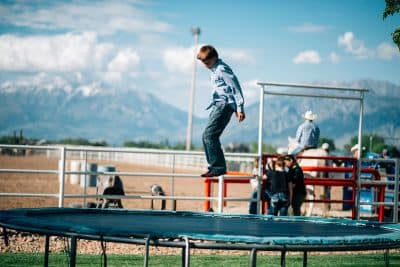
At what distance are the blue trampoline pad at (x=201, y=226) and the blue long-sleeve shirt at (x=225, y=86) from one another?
115 cm

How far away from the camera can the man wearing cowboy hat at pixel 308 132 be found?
12.4m

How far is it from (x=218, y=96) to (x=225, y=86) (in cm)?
13

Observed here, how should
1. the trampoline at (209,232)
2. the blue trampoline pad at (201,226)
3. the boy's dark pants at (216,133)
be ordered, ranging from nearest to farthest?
1. the trampoline at (209,232)
2. the blue trampoline pad at (201,226)
3. the boy's dark pants at (216,133)

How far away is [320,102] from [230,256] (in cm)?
494

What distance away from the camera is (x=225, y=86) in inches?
302

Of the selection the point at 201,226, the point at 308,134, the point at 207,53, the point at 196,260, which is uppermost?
the point at 207,53

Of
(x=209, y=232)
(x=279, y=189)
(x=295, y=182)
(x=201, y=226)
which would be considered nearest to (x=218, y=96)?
(x=201, y=226)

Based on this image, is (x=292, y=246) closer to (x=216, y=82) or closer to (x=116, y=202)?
(x=216, y=82)

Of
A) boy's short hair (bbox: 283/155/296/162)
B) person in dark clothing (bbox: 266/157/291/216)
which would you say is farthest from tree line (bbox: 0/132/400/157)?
person in dark clothing (bbox: 266/157/291/216)

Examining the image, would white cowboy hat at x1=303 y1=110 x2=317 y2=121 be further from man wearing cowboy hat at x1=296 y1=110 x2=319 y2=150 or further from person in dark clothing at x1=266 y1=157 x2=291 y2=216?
person in dark clothing at x1=266 y1=157 x2=291 y2=216

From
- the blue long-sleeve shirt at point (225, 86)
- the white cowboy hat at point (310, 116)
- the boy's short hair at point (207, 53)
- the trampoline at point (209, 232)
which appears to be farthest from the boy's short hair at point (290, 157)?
the boy's short hair at point (207, 53)

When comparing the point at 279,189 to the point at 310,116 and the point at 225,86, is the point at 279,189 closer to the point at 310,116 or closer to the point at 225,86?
the point at 310,116

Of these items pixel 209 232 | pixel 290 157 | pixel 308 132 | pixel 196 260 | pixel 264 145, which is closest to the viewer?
pixel 209 232

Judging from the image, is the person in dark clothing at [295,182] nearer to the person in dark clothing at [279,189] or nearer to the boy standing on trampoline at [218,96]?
the person in dark clothing at [279,189]
